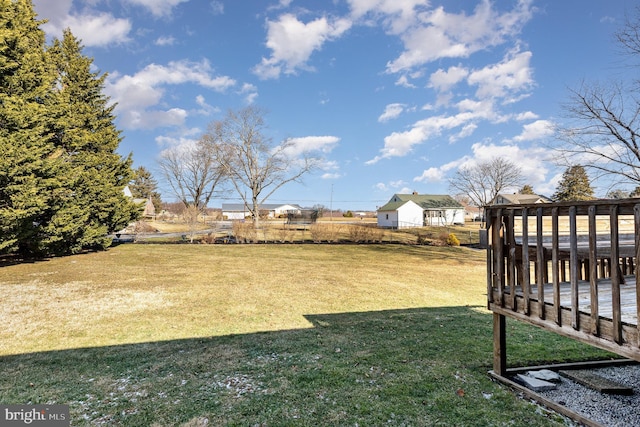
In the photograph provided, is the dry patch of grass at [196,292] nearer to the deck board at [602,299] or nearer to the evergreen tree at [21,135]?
the evergreen tree at [21,135]

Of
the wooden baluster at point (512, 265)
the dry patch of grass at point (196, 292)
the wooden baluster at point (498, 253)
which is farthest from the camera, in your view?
the dry patch of grass at point (196, 292)

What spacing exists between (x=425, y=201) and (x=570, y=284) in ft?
125

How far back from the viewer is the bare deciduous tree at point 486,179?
Answer: 3094 centimetres

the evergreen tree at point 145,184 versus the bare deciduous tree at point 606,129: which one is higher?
the evergreen tree at point 145,184

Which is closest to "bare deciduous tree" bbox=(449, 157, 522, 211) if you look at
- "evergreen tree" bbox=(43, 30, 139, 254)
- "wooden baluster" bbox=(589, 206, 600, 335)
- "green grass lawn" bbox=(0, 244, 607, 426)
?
"green grass lawn" bbox=(0, 244, 607, 426)

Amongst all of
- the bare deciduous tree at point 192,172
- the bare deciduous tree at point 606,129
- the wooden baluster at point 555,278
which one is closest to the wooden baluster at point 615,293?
the wooden baluster at point 555,278

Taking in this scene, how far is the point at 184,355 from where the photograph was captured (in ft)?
12.0

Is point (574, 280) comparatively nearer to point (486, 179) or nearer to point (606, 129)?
point (606, 129)

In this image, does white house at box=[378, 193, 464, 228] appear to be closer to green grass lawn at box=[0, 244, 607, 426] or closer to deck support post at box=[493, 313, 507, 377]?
green grass lawn at box=[0, 244, 607, 426]

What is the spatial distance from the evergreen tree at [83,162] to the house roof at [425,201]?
30.0m

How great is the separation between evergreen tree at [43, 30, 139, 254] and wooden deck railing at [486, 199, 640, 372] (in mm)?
12374

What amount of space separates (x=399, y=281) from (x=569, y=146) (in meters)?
7.51

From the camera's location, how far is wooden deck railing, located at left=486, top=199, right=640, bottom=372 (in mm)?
1960

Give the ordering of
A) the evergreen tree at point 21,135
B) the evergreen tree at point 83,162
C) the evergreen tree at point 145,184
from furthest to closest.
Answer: the evergreen tree at point 145,184 < the evergreen tree at point 83,162 < the evergreen tree at point 21,135
